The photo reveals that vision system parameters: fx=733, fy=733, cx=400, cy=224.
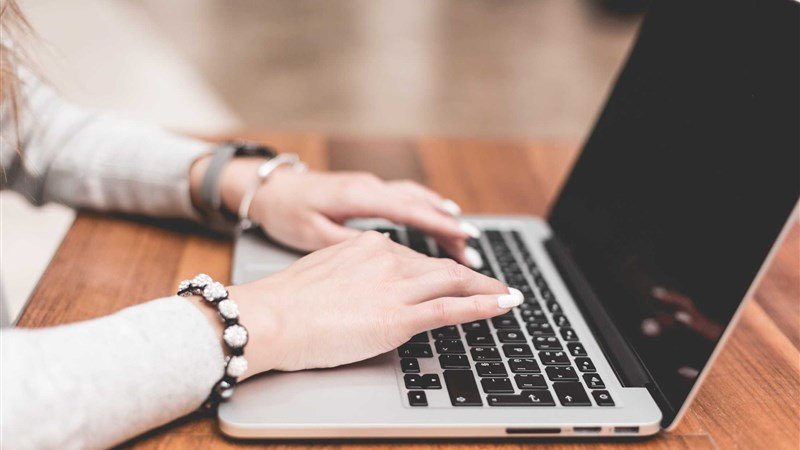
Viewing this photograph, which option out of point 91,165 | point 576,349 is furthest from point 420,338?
point 91,165

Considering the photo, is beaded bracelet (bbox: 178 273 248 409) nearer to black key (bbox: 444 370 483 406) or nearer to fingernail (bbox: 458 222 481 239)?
black key (bbox: 444 370 483 406)

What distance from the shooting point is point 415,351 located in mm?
598

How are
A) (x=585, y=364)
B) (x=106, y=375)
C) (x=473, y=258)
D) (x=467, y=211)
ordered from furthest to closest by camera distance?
1. (x=467, y=211)
2. (x=473, y=258)
3. (x=585, y=364)
4. (x=106, y=375)

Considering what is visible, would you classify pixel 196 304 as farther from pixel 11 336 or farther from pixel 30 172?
pixel 30 172

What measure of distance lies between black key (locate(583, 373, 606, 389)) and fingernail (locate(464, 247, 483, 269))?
0.67 feet

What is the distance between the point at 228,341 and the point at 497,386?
204 millimetres

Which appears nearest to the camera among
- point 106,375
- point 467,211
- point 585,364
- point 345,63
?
point 106,375

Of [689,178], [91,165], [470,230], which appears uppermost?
[689,178]

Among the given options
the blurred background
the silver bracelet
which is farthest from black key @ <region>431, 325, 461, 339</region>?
the blurred background

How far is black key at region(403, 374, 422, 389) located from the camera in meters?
0.55

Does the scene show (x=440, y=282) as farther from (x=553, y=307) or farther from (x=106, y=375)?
(x=106, y=375)

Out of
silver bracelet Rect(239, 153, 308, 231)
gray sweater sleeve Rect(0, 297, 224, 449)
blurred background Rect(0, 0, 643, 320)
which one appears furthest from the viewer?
blurred background Rect(0, 0, 643, 320)

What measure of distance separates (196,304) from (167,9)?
3611 millimetres

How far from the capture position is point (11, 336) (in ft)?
1.63
